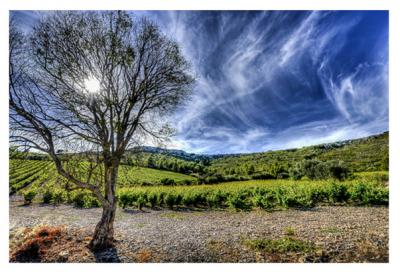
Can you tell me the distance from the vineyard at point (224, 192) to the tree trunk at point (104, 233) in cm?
134

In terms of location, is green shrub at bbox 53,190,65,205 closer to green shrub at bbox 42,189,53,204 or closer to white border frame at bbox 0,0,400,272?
green shrub at bbox 42,189,53,204

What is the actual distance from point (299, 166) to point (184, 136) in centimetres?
546

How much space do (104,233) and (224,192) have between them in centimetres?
549

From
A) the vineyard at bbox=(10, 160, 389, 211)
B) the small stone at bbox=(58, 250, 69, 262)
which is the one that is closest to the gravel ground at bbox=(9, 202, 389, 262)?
the small stone at bbox=(58, 250, 69, 262)

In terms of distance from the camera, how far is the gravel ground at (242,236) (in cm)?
424

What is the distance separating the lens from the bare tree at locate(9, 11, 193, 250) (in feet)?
14.5

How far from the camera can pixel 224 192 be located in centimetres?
891

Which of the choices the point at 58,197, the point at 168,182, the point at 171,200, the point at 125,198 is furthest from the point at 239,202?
the point at 58,197

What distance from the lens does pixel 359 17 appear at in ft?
15.7

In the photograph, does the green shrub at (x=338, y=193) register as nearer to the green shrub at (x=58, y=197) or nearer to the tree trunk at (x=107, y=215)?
the tree trunk at (x=107, y=215)

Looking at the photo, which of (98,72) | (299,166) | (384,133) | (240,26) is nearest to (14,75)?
(98,72)

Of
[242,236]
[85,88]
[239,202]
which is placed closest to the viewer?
[85,88]

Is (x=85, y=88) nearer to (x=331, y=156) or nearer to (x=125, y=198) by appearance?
(x=125, y=198)
